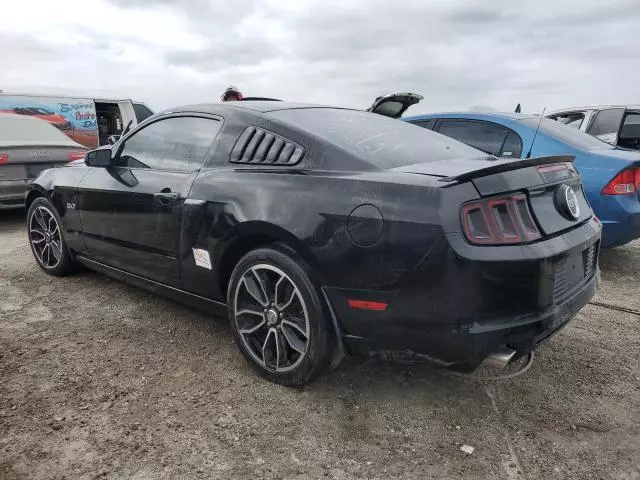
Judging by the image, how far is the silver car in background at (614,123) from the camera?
7.71 meters

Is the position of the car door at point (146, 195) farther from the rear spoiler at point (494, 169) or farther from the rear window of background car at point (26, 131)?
the rear window of background car at point (26, 131)

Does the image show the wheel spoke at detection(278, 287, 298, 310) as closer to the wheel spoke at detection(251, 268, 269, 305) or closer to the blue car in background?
the wheel spoke at detection(251, 268, 269, 305)

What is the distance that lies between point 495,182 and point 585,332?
1718mm

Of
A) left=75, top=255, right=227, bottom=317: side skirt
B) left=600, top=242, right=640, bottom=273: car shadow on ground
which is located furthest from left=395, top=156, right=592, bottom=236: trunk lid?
Answer: left=600, top=242, right=640, bottom=273: car shadow on ground

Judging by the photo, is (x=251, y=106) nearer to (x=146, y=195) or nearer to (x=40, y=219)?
(x=146, y=195)

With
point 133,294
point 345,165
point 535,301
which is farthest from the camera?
point 133,294

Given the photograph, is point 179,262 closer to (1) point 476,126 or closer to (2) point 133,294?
Result: (2) point 133,294

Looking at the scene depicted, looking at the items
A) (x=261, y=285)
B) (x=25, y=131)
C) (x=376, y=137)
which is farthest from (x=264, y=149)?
(x=25, y=131)

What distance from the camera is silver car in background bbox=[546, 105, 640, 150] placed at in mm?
7715

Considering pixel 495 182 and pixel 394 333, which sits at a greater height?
pixel 495 182

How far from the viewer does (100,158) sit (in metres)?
3.57

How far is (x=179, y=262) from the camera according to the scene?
118 inches

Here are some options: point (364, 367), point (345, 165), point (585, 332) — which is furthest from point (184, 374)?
point (585, 332)

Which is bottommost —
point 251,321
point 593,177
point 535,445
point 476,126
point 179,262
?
point 535,445
